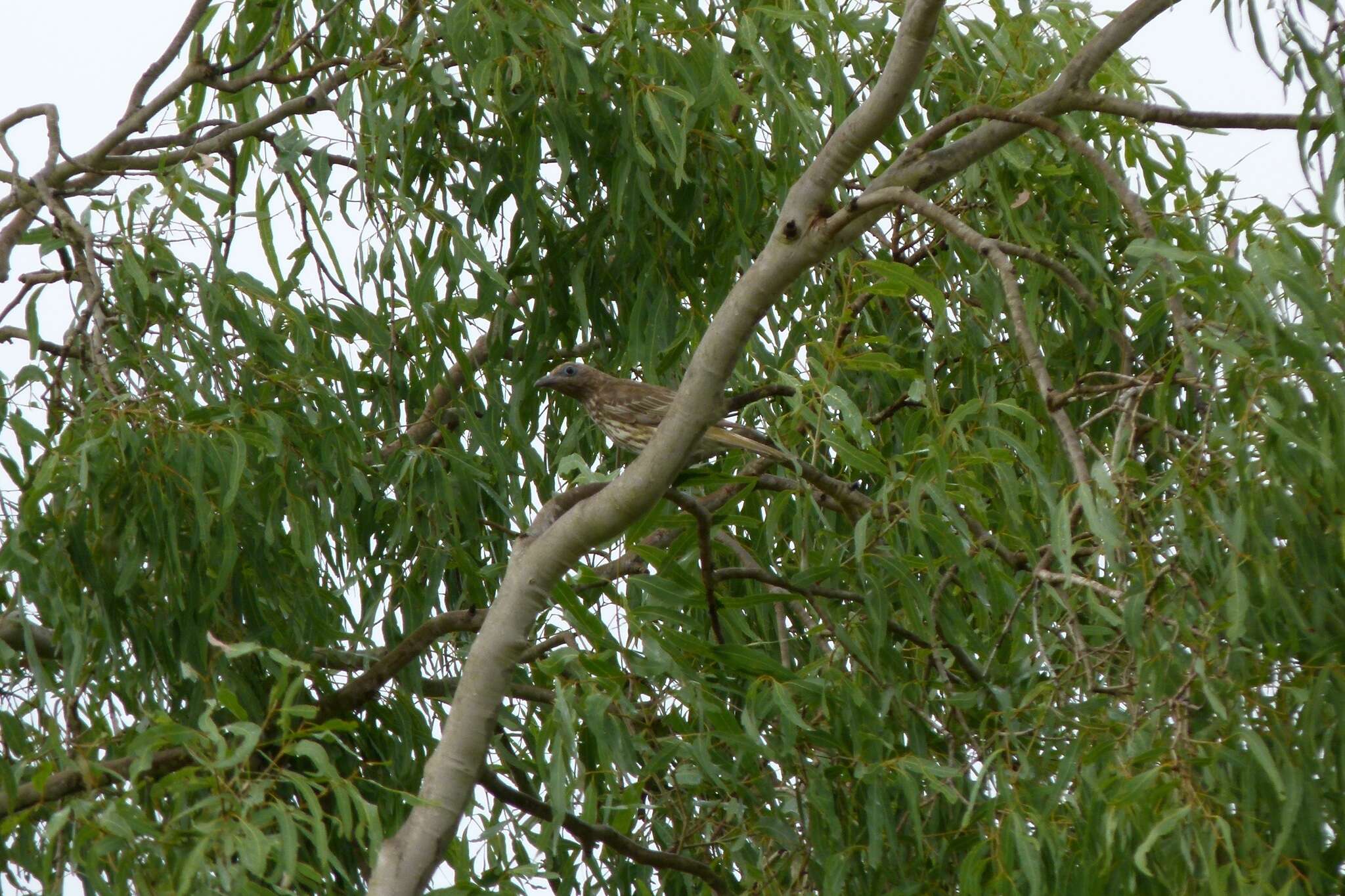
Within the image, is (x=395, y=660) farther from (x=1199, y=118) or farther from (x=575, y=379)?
(x=1199, y=118)

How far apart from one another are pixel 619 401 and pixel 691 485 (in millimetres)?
1415

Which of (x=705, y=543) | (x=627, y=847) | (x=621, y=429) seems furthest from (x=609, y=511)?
(x=621, y=429)

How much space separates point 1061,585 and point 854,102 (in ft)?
6.73

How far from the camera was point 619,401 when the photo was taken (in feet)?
16.3

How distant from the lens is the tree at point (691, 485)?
2.63 metres

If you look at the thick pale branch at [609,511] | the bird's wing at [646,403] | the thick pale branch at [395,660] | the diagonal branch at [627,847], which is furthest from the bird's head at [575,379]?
the thick pale branch at [609,511]

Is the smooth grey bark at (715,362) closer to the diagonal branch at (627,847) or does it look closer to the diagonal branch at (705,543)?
the diagonal branch at (705,543)

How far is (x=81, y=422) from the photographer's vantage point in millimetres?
3449

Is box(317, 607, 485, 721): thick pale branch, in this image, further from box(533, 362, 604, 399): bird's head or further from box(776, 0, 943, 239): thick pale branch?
box(776, 0, 943, 239): thick pale branch

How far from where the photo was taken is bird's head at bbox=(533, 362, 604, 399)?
4938 millimetres

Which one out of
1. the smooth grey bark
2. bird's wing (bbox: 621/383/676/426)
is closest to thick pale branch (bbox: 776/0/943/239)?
the smooth grey bark

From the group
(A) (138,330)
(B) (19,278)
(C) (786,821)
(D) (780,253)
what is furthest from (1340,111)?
(B) (19,278)

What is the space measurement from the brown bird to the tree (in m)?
0.08

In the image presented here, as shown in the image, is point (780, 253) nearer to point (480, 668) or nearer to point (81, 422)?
point (480, 668)
